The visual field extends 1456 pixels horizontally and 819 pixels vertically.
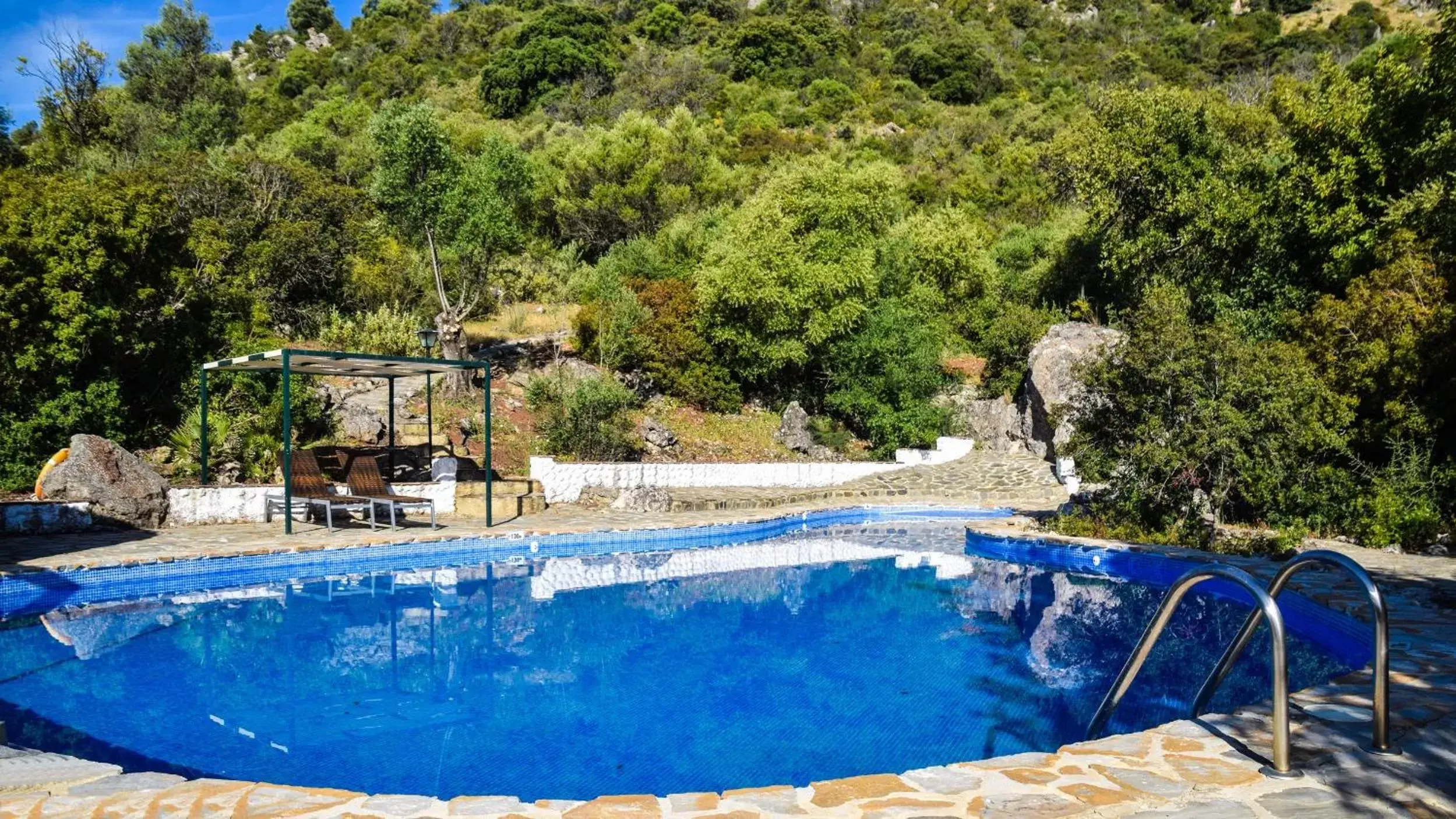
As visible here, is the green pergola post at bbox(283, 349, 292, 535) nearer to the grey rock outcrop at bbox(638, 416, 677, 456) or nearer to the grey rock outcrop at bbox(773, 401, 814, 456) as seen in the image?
the grey rock outcrop at bbox(638, 416, 677, 456)

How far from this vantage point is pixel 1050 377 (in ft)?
67.3

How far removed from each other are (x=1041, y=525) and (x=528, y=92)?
47.5 m

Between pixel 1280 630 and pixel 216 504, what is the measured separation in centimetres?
1344

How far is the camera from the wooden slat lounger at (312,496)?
1222cm

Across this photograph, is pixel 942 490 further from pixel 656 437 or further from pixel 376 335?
pixel 376 335

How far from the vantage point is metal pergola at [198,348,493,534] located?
11.5 meters

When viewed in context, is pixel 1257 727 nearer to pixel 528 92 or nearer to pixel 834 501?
pixel 834 501

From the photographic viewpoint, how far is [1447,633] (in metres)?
6.45

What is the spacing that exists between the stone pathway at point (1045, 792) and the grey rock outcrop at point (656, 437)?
576 inches

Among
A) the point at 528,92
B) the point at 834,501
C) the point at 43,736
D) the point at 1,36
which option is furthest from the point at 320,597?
the point at 528,92

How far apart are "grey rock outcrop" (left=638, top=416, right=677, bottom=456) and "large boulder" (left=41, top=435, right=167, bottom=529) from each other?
891 centimetres

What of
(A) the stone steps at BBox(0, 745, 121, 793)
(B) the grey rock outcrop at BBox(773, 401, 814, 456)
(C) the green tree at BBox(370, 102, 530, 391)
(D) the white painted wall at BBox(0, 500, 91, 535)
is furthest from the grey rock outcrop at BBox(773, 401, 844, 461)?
(A) the stone steps at BBox(0, 745, 121, 793)

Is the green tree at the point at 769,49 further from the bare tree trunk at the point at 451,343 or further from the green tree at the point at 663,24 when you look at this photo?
the bare tree trunk at the point at 451,343

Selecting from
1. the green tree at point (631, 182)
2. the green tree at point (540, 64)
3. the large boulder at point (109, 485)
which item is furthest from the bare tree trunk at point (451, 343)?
the green tree at point (540, 64)
